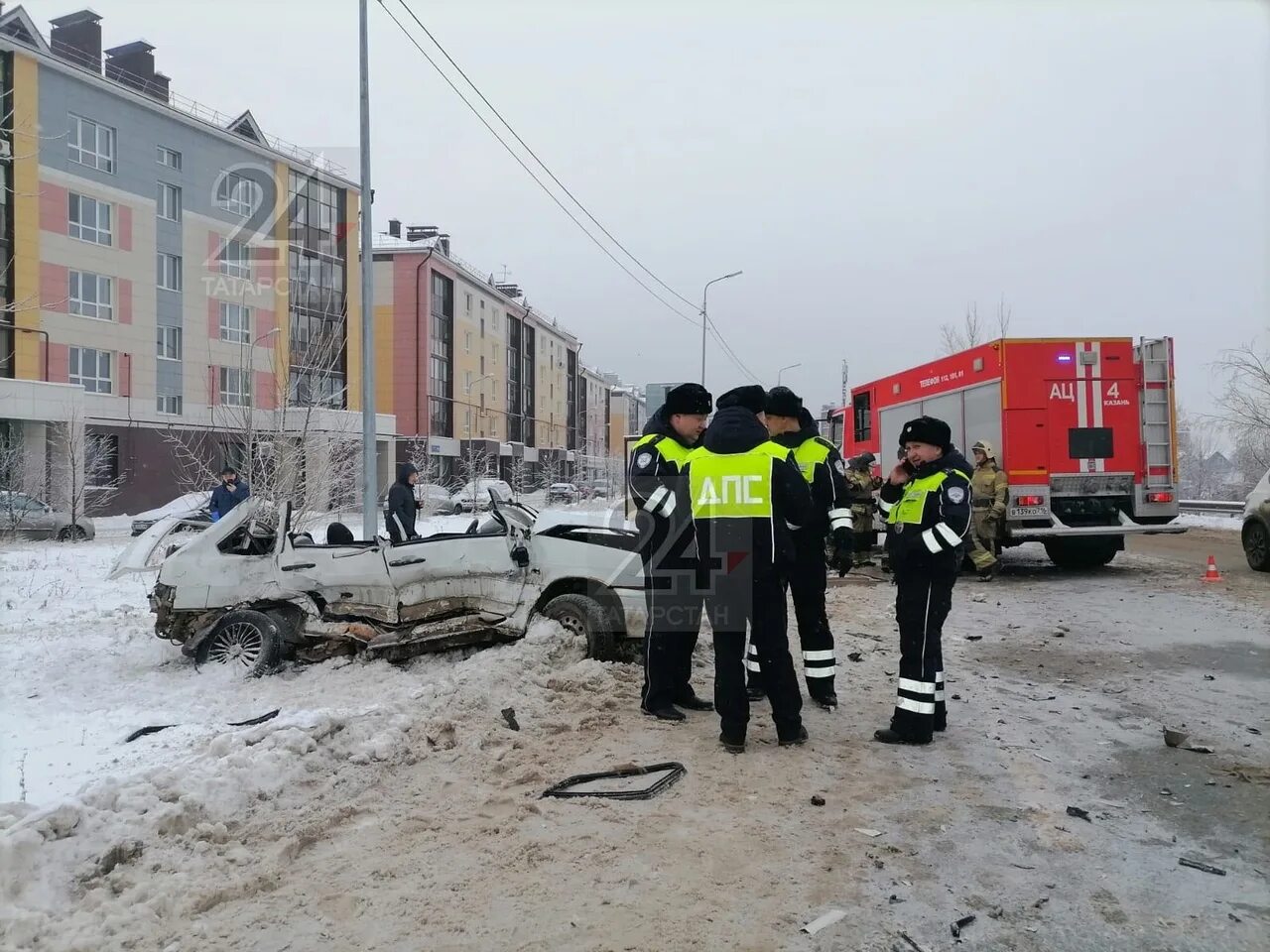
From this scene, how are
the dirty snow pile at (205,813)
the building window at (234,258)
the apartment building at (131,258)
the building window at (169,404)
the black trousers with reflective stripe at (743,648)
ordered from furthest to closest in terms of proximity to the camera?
the building window at (234,258) → the building window at (169,404) → the apartment building at (131,258) → the black trousers with reflective stripe at (743,648) → the dirty snow pile at (205,813)

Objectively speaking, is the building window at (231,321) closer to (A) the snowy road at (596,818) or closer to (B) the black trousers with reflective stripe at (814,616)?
(A) the snowy road at (596,818)

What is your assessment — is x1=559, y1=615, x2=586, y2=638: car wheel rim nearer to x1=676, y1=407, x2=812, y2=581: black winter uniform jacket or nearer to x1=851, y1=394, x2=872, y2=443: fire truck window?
x1=676, y1=407, x2=812, y2=581: black winter uniform jacket

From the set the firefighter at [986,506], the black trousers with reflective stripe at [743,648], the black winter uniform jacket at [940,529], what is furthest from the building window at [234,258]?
the black winter uniform jacket at [940,529]

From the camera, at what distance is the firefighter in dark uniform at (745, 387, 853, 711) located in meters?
5.09

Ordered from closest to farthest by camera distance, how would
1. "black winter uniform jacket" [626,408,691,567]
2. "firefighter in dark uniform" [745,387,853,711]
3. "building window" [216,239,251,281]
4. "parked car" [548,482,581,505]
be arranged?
"black winter uniform jacket" [626,408,691,567] < "firefighter in dark uniform" [745,387,853,711] < "building window" [216,239,251,281] < "parked car" [548,482,581,505]

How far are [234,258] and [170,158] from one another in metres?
4.28

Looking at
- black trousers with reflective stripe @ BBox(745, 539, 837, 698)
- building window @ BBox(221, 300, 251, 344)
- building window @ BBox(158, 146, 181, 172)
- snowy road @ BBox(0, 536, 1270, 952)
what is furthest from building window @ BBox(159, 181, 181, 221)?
black trousers with reflective stripe @ BBox(745, 539, 837, 698)

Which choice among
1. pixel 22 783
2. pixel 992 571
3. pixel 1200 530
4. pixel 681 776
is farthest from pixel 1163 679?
pixel 1200 530

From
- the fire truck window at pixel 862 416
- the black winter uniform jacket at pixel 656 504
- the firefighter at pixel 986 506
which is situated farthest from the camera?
the fire truck window at pixel 862 416

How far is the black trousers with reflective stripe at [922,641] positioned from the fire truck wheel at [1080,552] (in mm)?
8434

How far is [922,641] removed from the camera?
4559 mm

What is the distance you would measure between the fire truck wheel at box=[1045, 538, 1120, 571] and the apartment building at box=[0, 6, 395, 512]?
59.9 ft

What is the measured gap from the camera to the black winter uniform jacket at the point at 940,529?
456cm

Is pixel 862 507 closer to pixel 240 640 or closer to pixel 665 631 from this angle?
pixel 665 631
